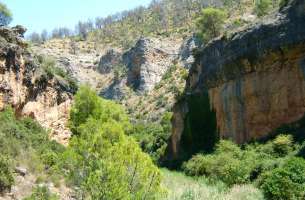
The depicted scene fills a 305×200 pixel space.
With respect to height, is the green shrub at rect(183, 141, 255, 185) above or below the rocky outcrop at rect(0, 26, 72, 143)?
below

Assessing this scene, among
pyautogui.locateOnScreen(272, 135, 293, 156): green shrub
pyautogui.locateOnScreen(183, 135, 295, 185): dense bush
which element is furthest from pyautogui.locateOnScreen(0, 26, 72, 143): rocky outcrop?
pyautogui.locateOnScreen(272, 135, 293, 156): green shrub

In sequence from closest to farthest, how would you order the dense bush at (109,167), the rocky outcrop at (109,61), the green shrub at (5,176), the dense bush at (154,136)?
the dense bush at (109,167)
the green shrub at (5,176)
the dense bush at (154,136)
the rocky outcrop at (109,61)

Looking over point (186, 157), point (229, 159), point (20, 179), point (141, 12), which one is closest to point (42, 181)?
point (20, 179)

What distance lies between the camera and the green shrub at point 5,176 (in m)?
22.2

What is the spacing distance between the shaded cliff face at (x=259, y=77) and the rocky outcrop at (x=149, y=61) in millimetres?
55814

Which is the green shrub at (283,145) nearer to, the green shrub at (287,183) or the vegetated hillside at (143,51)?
the green shrub at (287,183)

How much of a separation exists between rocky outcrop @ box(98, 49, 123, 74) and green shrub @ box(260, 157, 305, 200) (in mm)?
98339

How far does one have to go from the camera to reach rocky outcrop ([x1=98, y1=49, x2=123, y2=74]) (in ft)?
400

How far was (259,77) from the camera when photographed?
135 feet

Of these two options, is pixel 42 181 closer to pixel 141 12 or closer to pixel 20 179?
pixel 20 179

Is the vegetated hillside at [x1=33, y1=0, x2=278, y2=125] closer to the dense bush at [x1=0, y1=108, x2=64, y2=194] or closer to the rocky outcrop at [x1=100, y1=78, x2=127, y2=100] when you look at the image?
the rocky outcrop at [x1=100, y1=78, x2=127, y2=100]

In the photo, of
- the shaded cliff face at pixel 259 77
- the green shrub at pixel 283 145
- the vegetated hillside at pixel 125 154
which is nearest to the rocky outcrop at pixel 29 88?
the vegetated hillside at pixel 125 154

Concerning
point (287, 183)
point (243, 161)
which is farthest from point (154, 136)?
point (287, 183)

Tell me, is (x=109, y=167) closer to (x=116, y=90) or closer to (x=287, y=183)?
(x=287, y=183)
